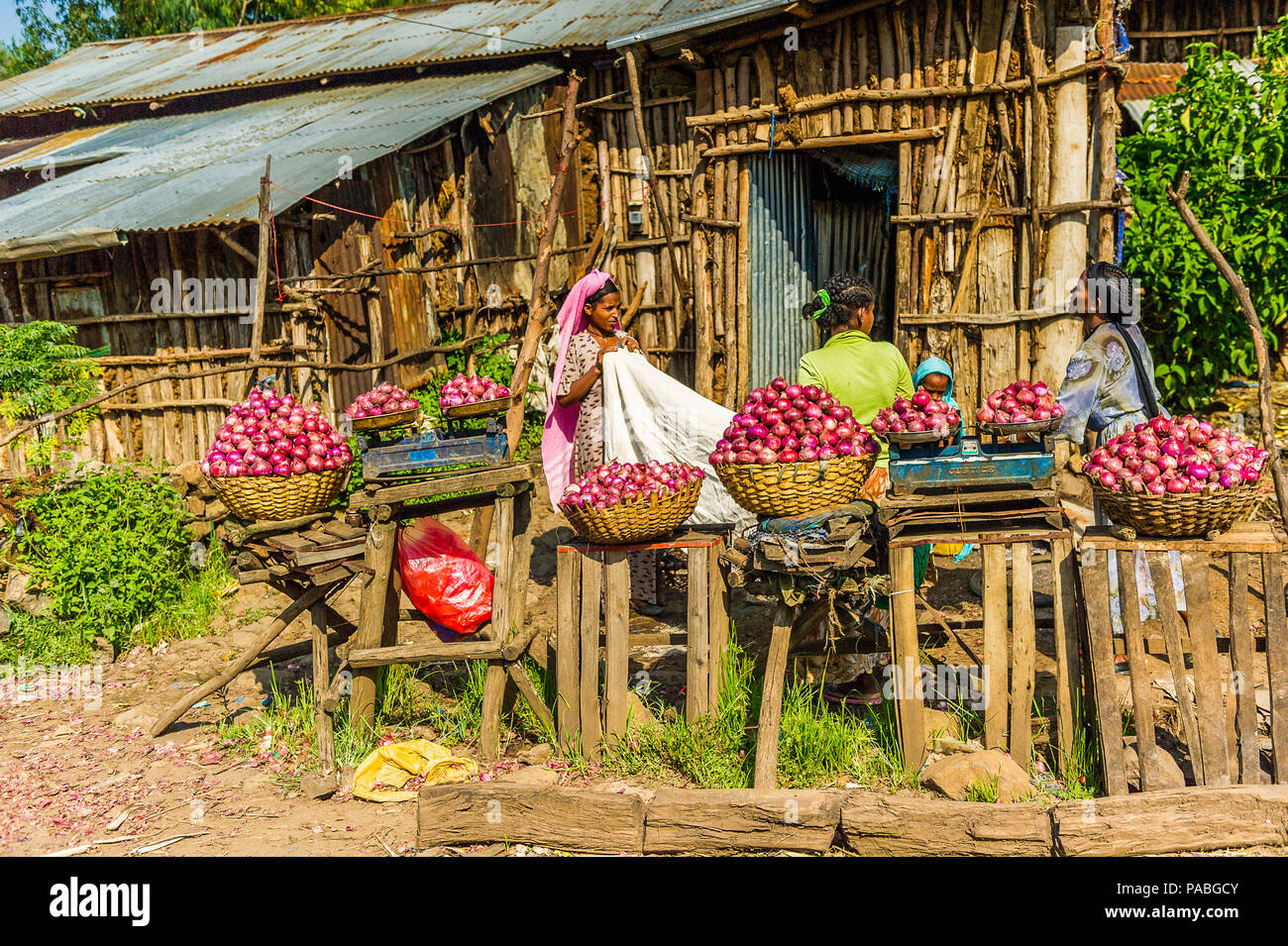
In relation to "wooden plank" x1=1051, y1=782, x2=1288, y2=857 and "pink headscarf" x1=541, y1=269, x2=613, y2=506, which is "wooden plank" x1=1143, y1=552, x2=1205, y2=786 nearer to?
"wooden plank" x1=1051, y1=782, x2=1288, y2=857

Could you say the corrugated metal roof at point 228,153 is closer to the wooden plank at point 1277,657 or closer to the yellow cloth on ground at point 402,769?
the yellow cloth on ground at point 402,769

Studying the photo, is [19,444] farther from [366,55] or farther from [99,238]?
[366,55]

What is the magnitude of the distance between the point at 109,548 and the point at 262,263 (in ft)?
9.85

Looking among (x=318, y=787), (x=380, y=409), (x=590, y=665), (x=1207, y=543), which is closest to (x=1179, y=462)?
(x=1207, y=543)

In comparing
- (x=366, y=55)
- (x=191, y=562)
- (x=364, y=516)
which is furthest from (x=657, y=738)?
(x=366, y=55)

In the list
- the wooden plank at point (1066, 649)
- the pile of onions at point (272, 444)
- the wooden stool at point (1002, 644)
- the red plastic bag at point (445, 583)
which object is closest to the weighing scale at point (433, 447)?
the pile of onions at point (272, 444)

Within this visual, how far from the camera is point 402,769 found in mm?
4820

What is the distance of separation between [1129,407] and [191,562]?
6.29 metres

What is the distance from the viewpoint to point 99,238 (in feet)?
29.9

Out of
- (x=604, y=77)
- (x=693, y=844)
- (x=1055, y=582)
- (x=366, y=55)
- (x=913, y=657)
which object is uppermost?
(x=366, y=55)

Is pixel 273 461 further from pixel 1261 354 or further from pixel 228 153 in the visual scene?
pixel 228 153

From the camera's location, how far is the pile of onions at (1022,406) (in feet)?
14.3

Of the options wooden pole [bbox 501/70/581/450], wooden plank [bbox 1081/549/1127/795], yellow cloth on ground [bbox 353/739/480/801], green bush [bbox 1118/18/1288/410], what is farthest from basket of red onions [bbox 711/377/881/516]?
green bush [bbox 1118/18/1288/410]

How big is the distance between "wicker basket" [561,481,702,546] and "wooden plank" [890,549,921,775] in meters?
0.95
